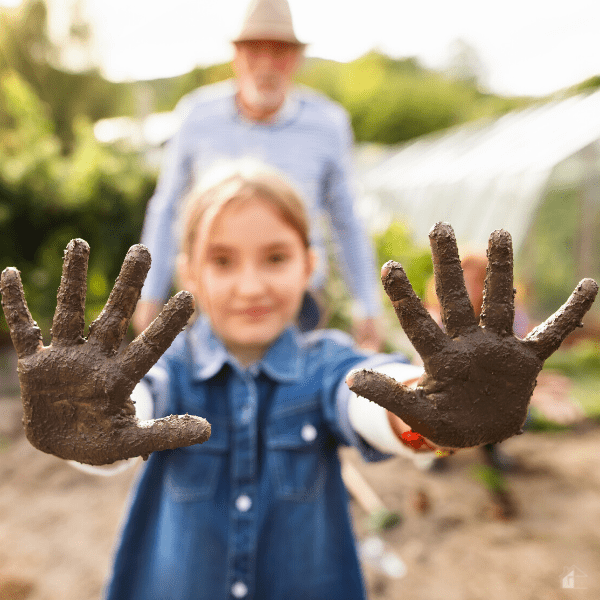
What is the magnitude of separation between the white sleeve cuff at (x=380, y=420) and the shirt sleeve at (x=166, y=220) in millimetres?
1502

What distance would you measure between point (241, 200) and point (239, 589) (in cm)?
92

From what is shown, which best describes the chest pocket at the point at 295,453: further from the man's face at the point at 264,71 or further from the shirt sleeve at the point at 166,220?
the man's face at the point at 264,71

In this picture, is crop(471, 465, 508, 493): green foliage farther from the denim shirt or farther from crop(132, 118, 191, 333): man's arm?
crop(132, 118, 191, 333): man's arm

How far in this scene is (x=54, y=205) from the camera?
14.5 ft

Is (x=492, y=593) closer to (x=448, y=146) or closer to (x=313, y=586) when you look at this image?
(x=313, y=586)

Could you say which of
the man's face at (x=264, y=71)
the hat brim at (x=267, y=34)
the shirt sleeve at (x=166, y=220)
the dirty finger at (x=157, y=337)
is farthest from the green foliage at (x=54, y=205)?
the dirty finger at (x=157, y=337)

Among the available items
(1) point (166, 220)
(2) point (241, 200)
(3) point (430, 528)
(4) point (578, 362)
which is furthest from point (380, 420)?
(4) point (578, 362)

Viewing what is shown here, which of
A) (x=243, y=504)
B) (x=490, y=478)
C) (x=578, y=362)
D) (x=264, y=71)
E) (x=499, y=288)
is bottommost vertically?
(x=578, y=362)

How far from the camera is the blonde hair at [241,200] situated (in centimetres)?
128

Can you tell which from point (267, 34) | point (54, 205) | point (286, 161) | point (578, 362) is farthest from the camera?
point (578, 362)

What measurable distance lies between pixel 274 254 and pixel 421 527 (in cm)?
213

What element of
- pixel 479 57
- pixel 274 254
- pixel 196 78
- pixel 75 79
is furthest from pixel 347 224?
pixel 479 57

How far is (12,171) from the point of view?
14.0 ft

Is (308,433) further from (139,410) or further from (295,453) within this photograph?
(139,410)
